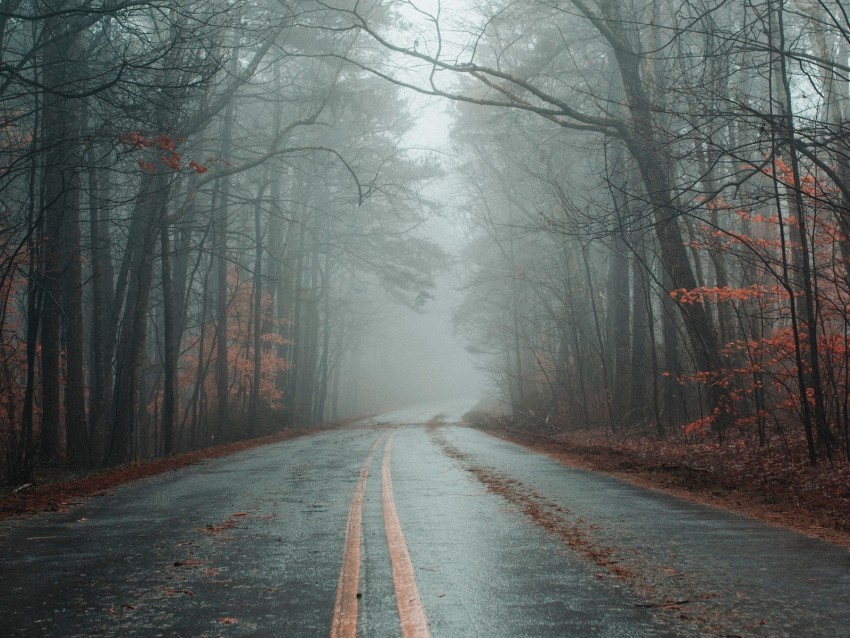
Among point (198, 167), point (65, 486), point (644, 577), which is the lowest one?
point (644, 577)

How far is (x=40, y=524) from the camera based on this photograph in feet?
26.8

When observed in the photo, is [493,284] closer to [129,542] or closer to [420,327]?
[129,542]

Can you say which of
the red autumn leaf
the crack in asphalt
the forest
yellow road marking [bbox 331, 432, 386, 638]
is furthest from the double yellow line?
the red autumn leaf

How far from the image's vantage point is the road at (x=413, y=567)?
14.7 ft

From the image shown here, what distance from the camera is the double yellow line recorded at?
4.34m

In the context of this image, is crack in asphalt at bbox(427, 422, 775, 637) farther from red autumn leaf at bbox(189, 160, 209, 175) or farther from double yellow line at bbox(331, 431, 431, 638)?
red autumn leaf at bbox(189, 160, 209, 175)

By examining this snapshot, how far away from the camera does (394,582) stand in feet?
17.6

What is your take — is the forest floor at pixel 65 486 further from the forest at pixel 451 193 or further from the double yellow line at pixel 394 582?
the double yellow line at pixel 394 582

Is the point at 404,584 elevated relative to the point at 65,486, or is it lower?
lower

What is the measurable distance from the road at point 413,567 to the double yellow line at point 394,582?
0.06 feet

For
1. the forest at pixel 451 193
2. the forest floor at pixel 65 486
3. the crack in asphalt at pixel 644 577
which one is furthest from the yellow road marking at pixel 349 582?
the forest at pixel 451 193

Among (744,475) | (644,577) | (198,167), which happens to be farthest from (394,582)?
(198,167)

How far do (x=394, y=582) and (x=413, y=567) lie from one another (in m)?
0.47

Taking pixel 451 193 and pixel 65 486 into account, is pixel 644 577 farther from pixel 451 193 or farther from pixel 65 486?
pixel 451 193
